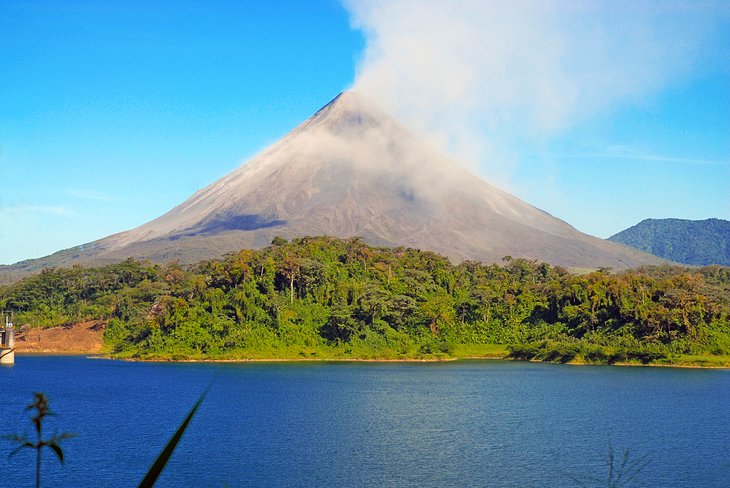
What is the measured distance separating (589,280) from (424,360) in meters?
15.2

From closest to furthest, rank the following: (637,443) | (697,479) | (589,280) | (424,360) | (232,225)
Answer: (697,479), (637,443), (424,360), (589,280), (232,225)

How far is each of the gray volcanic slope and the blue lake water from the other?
3140 inches

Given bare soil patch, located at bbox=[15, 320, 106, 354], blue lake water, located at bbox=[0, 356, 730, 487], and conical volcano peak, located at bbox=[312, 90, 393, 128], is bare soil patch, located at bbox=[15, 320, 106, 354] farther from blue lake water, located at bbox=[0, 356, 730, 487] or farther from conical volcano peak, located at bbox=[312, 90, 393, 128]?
conical volcano peak, located at bbox=[312, 90, 393, 128]

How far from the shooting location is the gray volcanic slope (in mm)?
132250

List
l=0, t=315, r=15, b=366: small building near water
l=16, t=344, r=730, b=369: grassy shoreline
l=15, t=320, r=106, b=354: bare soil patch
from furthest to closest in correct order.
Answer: l=15, t=320, r=106, b=354: bare soil patch < l=0, t=315, r=15, b=366: small building near water < l=16, t=344, r=730, b=369: grassy shoreline

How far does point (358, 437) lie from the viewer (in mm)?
25469

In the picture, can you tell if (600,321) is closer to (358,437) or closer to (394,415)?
(394,415)

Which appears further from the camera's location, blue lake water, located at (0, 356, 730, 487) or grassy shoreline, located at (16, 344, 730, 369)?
grassy shoreline, located at (16, 344, 730, 369)

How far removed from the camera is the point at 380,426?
2758 centimetres

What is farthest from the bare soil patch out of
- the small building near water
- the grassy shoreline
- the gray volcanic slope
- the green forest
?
the gray volcanic slope

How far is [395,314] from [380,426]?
3009 cm

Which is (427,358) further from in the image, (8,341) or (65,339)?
(65,339)

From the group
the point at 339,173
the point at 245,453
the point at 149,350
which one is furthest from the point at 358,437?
the point at 339,173

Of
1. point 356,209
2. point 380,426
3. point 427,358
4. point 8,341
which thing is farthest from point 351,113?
point 380,426
